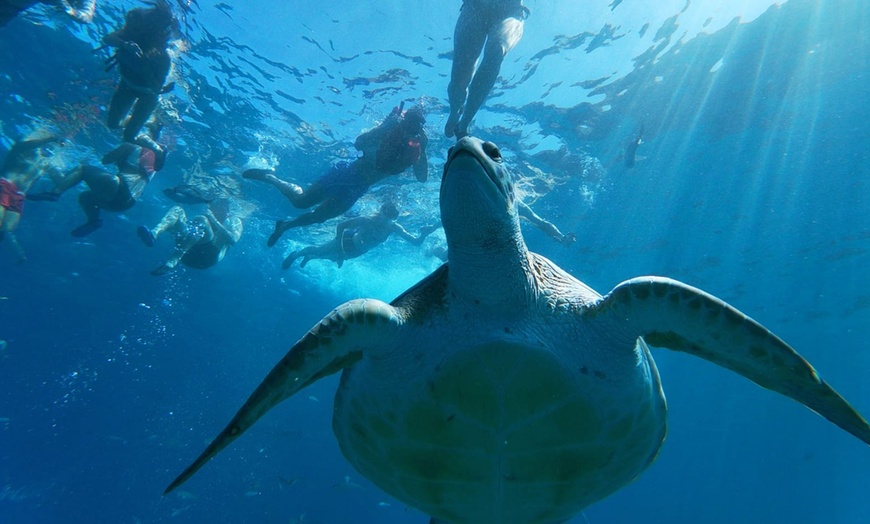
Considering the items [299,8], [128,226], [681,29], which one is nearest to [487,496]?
[299,8]

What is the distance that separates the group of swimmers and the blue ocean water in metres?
1.60

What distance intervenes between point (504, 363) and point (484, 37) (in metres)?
7.95

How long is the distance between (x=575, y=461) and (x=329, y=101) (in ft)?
40.2

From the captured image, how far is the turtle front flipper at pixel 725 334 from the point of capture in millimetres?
2039

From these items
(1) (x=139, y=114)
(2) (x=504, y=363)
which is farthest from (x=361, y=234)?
(2) (x=504, y=363)

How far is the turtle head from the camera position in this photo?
2.08m

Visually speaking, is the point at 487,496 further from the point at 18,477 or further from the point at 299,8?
the point at 18,477

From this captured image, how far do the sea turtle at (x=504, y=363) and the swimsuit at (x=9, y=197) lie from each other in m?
12.4

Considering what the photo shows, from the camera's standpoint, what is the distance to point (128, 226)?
2050cm

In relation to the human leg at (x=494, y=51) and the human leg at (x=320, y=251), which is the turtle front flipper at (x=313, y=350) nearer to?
the human leg at (x=494, y=51)

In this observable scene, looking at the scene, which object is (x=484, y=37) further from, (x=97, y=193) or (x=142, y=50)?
(x=97, y=193)

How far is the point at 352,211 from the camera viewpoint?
57.2 ft

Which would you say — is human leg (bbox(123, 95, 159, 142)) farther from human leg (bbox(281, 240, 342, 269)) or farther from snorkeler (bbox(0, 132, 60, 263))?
human leg (bbox(281, 240, 342, 269))

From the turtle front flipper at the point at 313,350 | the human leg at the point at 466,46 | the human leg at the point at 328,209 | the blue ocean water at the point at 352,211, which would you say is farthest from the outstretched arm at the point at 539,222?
the turtle front flipper at the point at 313,350
